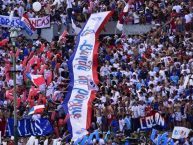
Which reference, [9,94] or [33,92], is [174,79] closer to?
[33,92]

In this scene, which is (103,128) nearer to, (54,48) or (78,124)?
(78,124)

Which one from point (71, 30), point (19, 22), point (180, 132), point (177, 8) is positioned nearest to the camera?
point (180, 132)

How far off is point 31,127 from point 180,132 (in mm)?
5761

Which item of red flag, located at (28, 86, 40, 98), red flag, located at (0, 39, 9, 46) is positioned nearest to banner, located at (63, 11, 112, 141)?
red flag, located at (28, 86, 40, 98)

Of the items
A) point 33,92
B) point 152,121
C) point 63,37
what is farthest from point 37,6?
point 152,121

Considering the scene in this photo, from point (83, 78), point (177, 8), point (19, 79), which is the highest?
point (177, 8)

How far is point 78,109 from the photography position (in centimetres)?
4534

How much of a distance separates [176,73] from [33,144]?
21.4ft

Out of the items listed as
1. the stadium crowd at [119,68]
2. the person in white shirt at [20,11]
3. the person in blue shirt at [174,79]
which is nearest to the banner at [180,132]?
the stadium crowd at [119,68]

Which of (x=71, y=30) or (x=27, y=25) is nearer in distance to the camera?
(x=27, y=25)

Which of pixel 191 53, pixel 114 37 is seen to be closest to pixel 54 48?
pixel 114 37

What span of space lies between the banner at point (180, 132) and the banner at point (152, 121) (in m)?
0.91

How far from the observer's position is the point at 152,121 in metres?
45.3

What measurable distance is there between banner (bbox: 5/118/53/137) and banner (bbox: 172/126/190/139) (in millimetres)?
4833
